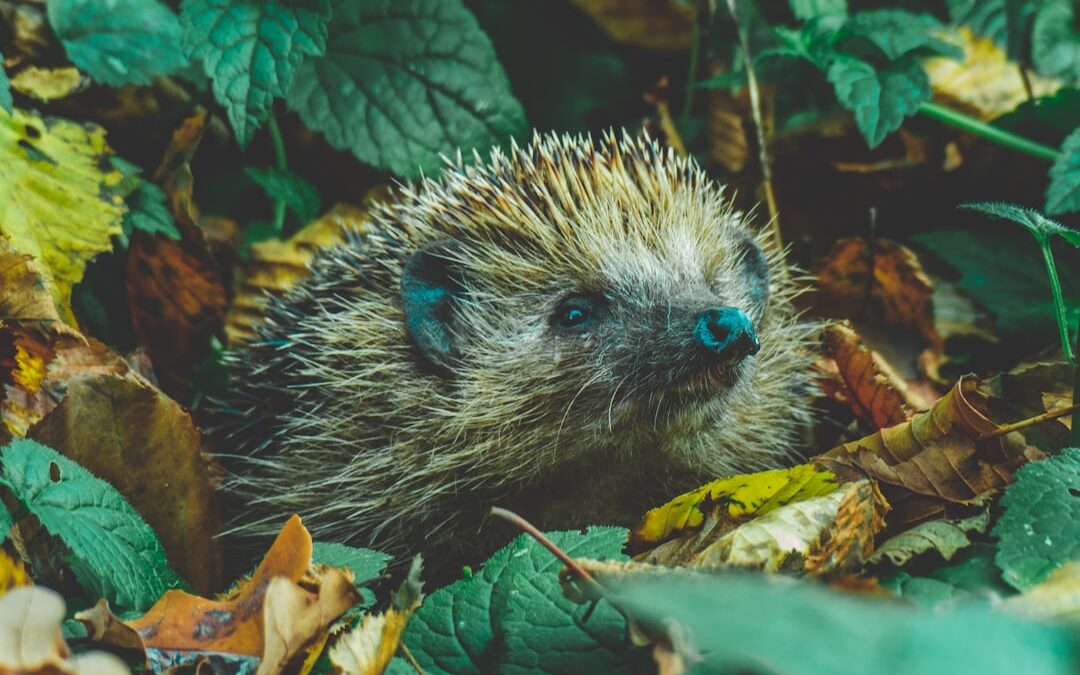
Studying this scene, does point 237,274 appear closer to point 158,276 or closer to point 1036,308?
point 158,276

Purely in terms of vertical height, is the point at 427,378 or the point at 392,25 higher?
the point at 392,25

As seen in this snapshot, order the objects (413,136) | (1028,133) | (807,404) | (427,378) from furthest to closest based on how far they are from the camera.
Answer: (1028,133), (413,136), (807,404), (427,378)

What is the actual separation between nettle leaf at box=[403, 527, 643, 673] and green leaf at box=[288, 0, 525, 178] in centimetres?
176

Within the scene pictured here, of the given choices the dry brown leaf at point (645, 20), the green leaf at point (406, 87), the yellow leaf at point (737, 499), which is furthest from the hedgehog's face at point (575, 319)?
the dry brown leaf at point (645, 20)

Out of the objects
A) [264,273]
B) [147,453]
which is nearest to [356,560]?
[147,453]

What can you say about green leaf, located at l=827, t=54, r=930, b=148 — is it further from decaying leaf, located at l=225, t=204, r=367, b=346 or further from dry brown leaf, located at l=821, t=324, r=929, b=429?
decaying leaf, located at l=225, t=204, r=367, b=346

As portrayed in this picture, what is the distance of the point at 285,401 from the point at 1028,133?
274 cm

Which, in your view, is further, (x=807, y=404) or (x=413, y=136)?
(x=413, y=136)

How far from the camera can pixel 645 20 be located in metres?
4.72

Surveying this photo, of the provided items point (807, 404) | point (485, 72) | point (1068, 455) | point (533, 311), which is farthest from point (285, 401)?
point (1068, 455)

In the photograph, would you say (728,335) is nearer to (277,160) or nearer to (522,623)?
(522,623)

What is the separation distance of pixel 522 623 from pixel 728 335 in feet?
3.00

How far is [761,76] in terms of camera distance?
12.7ft

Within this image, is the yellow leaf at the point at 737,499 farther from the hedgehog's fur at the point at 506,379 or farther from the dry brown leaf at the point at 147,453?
the dry brown leaf at the point at 147,453
